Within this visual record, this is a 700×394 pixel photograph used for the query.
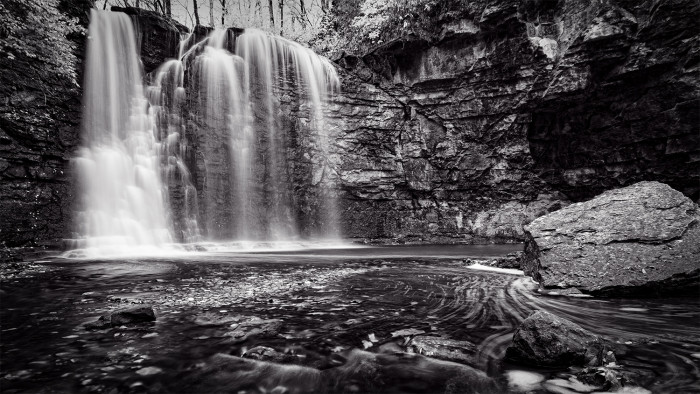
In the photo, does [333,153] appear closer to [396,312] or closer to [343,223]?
[343,223]

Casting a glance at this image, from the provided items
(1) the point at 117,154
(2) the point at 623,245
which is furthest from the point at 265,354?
(1) the point at 117,154

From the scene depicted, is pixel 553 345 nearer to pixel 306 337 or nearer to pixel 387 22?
pixel 306 337

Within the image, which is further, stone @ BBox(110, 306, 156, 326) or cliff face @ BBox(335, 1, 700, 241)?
A: cliff face @ BBox(335, 1, 700, 241)

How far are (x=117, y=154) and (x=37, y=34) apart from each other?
13.3 ft

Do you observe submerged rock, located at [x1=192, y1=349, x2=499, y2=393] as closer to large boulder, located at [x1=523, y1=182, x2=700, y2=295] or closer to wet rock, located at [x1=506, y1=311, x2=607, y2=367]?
wet rock, located at [x1=506, y1=311, x2=607, y2=367]

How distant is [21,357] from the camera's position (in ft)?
7.90

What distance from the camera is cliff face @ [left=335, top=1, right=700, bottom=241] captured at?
14.3 metres

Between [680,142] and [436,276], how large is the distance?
1395 centimetres

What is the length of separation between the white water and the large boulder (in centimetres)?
1059

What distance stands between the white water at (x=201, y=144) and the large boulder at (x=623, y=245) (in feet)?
34.8

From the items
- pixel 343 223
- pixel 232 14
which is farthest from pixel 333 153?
pixel 232 14

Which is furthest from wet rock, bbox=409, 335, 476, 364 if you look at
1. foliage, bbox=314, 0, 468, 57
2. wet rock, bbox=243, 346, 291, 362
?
foliage, bbox=314, 0, 468, 57

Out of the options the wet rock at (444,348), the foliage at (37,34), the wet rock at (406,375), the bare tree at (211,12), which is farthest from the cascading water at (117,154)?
the bare tree at (211,12)

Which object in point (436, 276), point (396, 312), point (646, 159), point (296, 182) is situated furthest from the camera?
point (296, 182)
